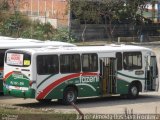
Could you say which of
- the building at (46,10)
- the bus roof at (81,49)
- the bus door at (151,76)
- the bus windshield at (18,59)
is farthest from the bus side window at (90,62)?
the building at (46,10)

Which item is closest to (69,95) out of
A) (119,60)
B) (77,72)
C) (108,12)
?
(77,72)

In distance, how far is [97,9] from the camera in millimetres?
65312

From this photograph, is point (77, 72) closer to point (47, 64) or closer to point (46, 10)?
point (47, 64)

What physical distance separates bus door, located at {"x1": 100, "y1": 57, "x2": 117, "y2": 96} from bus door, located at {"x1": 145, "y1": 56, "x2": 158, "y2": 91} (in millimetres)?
2179

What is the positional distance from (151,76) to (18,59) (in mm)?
7061

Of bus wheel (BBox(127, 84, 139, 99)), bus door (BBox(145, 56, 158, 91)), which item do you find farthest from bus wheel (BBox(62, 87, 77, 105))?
bus door (BBox(145, 56, 158, 91))

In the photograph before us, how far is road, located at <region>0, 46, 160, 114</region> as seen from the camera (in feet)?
72.9

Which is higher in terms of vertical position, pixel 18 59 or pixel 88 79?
pixel 18 59

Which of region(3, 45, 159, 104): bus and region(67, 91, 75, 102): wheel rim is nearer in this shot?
region(3, 45, 159, 104): bus

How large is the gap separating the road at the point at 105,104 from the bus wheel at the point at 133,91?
264mm

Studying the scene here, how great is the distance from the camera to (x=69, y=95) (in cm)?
2345

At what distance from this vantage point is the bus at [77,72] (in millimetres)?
22469

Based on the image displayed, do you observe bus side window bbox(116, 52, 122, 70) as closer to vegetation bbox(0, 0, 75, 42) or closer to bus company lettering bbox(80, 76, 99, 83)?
bus company lettering bbox(80, 76, 99, 83)

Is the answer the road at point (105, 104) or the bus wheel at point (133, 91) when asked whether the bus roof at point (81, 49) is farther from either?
the road at point (105, 104)
